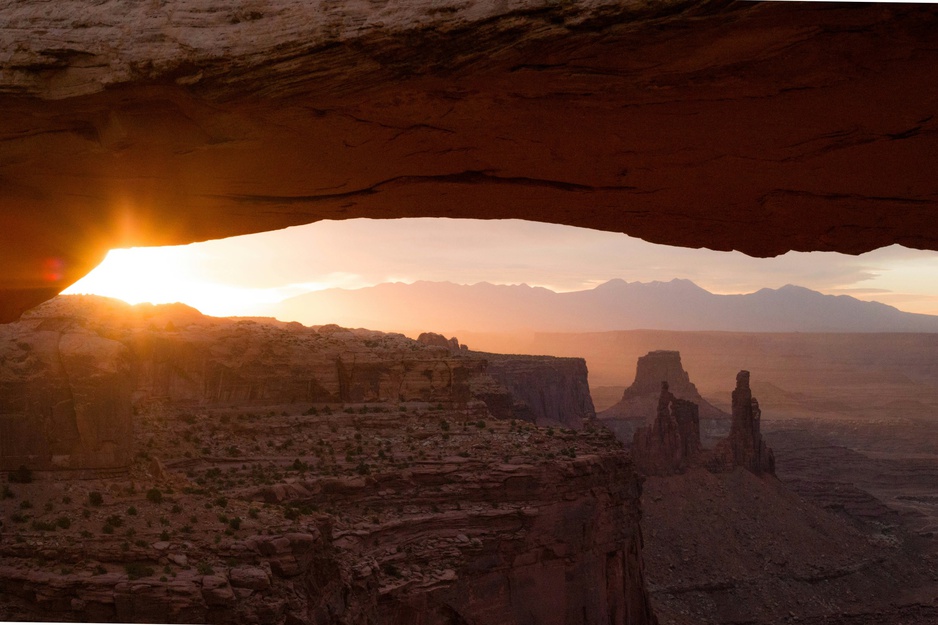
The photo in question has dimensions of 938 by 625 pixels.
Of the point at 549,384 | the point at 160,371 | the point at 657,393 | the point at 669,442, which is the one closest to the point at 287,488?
the point at 160,371

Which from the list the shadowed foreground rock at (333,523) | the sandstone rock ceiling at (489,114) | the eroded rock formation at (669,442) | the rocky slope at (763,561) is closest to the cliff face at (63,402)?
the shadowed foreground rock at (333,523)

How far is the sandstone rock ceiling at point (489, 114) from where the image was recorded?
6777 millimetres

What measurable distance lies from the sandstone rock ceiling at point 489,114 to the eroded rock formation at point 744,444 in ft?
210

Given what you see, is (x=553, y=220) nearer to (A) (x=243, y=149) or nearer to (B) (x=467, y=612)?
(A) (x=243, y=149)

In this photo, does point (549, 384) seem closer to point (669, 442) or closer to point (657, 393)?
point (669, 442)

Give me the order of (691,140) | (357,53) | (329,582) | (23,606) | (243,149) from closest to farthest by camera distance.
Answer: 1. (357,53)
2. (691,140)
3. (243,149)
4. (23,606)
5. (329,582)

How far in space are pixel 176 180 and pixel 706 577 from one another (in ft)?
175

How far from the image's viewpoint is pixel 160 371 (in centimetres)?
3306

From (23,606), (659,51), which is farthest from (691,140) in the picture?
(23,606)

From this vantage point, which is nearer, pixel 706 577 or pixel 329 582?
pixel 329 582

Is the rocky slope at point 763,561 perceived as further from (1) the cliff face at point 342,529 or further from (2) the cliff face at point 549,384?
(2) the cliff face at point 549,384

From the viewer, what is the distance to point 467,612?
29359mm

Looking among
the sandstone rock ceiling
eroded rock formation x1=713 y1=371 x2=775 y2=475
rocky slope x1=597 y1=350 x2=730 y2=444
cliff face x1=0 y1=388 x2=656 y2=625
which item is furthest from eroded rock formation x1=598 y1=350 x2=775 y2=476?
the sandstone rock ceiling

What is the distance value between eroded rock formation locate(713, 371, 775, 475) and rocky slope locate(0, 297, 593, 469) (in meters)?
31.0
